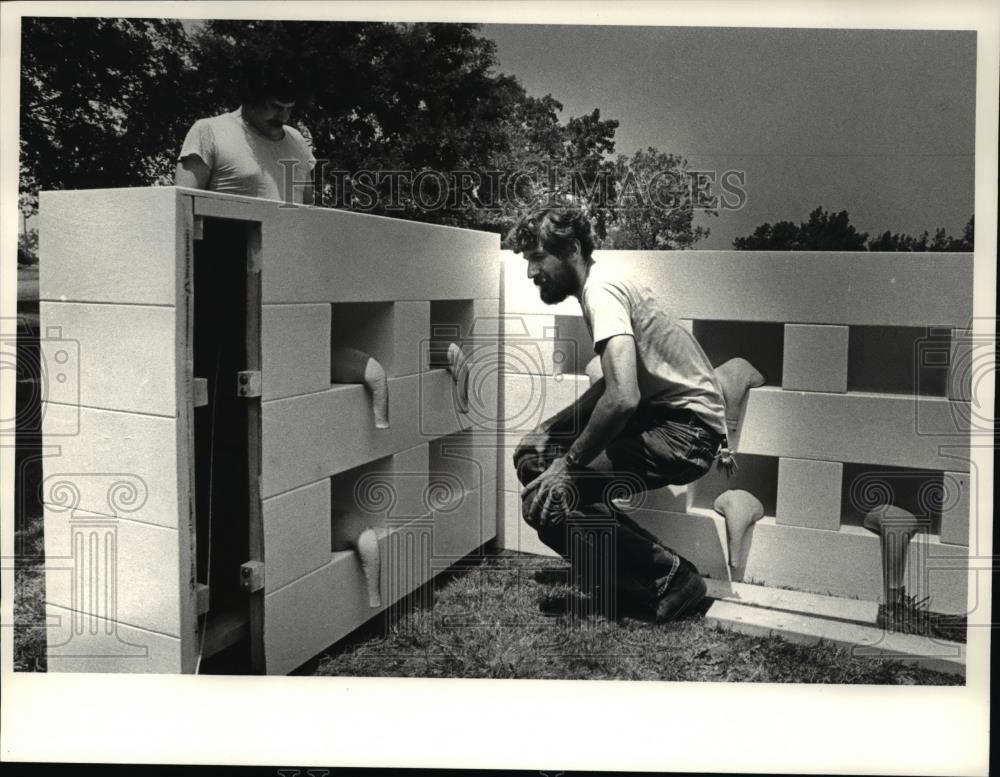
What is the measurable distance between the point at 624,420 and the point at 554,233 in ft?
2.07

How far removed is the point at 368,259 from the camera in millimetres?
2697

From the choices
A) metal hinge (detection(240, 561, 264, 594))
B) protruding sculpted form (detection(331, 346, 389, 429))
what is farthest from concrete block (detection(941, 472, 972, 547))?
metal hinge (detection(240, 561, 264, 594))

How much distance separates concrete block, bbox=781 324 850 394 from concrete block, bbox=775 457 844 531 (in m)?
0.25

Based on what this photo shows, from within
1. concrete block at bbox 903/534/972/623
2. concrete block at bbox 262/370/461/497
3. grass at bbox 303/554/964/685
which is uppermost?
concrete block at bbox 262/370/461/497

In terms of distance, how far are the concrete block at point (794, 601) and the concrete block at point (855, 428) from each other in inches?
18.1

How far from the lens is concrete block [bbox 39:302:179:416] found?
2.20 meters

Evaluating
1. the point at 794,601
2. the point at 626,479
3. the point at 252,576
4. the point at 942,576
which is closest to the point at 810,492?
the point at 794,601

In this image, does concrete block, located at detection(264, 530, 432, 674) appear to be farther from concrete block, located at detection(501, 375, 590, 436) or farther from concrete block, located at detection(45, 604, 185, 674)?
concrete block, located at detection(501, 375, 590, 436)

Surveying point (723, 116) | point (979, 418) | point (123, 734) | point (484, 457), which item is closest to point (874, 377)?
point (979, 418)

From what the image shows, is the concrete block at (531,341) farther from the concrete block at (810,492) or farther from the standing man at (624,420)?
the concrete block at (810,492)

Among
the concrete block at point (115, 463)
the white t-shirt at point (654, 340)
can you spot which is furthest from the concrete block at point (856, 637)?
the concrete block at point (115, 463)

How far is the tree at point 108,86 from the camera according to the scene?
2.59 meters

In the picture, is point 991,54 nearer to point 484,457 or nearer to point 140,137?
point 484,457

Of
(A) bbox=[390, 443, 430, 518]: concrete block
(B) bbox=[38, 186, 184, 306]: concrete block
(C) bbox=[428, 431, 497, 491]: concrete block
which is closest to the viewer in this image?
(B) bbox=[38, 186, 184, 306]: concrete block
